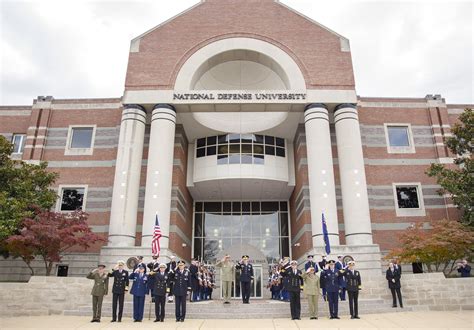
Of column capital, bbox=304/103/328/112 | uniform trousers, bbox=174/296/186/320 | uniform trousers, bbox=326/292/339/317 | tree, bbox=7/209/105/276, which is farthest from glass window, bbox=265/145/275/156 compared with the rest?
uniform trousers, bbox=174/296/186/320

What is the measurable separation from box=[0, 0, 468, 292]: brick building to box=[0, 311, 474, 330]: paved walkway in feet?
25.6

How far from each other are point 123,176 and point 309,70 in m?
13.0

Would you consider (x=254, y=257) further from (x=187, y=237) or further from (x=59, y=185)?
(x=59, y=185)

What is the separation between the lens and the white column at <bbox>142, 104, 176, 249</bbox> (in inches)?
829

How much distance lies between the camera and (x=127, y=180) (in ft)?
72.1

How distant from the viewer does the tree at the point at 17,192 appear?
56.1ft

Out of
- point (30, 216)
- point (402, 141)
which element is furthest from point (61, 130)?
point (402, 141)

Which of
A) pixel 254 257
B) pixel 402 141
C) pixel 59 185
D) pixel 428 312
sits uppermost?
pixel 402 141

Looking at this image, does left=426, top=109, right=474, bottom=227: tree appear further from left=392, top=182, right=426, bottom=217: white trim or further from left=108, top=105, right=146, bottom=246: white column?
left=108, top=105, right=146, bottom=246: white column

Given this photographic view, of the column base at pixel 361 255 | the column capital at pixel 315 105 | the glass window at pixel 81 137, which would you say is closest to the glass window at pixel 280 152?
the column capital at pixel 315 105

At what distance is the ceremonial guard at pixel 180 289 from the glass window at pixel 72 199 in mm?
13687

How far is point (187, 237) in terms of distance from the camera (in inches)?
1067

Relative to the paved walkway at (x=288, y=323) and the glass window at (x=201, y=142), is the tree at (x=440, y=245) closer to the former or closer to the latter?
the paved walkway at (x=288, y=323)

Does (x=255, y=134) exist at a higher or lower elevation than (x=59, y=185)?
higher
